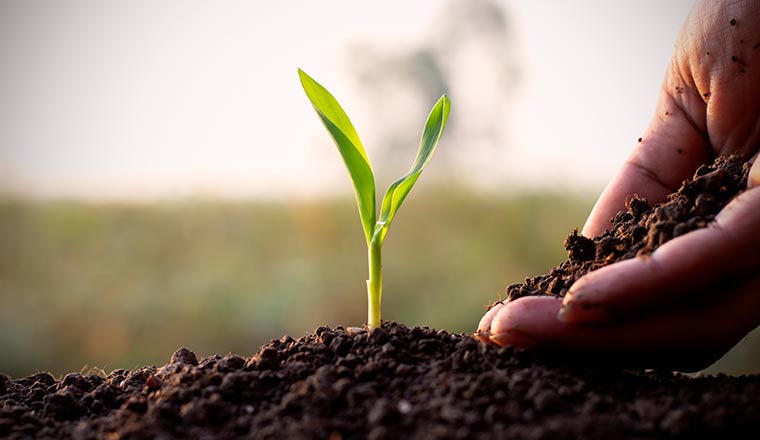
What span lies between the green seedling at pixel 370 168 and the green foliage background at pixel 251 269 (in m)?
2.65

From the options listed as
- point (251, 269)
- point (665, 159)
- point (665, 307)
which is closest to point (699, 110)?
point (665, 159)

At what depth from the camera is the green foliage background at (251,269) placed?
3793 mm

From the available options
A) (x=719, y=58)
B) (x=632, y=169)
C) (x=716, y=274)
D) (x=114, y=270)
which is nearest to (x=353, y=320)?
(x=114, y=270)

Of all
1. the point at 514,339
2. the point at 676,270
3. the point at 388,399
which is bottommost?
the point at 388,399

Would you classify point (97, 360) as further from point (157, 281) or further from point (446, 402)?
point (446, 402)

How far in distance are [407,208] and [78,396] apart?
341 cm

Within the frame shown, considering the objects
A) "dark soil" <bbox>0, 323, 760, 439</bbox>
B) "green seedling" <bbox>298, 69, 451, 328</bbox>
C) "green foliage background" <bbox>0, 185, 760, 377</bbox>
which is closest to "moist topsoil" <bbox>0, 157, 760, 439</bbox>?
"dark soil" <bbox>0, 323, 760, 439</bbox>

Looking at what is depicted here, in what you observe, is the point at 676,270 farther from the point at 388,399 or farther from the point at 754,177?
the point at 388,399

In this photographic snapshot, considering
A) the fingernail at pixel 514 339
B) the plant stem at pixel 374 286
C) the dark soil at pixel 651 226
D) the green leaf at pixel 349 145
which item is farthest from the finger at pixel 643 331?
the green leaf at pixel 349 145

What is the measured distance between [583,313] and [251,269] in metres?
3.36

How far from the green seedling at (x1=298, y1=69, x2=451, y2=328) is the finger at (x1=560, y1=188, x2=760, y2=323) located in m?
0.43

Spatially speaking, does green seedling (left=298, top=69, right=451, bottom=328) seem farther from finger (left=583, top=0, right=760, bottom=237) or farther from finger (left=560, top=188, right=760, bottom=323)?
finger (left=583, top=0, right=760, bottom=237)

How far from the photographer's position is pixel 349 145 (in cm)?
130

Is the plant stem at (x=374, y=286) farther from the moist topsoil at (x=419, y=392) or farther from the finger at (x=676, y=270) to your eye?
the finger at (x=676, y=270)
